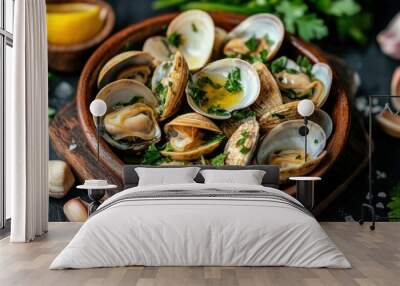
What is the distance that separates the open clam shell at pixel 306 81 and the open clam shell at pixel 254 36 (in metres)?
0.27

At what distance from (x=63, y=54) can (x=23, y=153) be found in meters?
1.87

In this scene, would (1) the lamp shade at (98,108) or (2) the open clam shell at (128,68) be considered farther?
(2) the open clam shell at (128,68)

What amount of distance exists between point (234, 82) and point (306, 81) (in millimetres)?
846

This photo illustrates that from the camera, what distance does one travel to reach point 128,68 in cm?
703

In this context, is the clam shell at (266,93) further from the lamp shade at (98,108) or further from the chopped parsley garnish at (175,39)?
the lamp shade at (98,108)

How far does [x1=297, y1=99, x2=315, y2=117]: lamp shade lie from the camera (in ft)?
21.7

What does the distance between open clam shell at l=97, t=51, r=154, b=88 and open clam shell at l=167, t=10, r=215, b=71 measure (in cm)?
39

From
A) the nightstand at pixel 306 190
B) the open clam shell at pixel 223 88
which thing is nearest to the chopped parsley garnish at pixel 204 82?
the open clam shell at pixel 223 88

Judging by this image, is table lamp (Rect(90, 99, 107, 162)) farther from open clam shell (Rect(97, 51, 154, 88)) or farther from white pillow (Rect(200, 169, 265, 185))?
white pillow (Rect(200, 169, 265, 185))

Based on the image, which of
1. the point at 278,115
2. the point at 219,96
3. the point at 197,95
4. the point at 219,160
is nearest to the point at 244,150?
the point at 219,160

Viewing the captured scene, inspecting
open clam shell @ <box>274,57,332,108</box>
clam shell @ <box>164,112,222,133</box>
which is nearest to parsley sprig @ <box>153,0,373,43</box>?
open clam shell @ <box>274,57,332,108</box>

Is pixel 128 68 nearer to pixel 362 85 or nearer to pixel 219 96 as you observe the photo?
pixel 219 96

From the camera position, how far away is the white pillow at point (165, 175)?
6.35 metres

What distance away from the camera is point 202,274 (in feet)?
13.5
